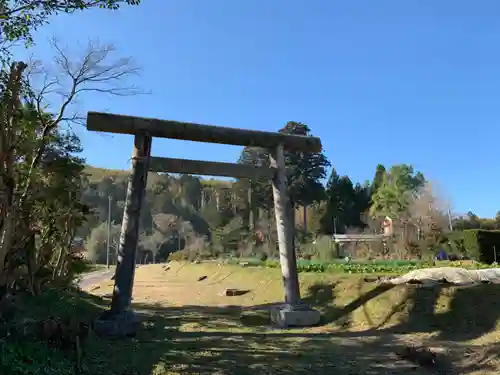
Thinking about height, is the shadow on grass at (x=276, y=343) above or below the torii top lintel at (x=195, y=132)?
below

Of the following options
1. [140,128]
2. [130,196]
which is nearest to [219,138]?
[140,128]

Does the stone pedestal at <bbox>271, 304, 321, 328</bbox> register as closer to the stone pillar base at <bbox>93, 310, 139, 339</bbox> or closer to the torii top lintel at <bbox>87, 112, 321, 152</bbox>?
the stone pillar base at <bbox>93, 310, 139, 339</bbox>

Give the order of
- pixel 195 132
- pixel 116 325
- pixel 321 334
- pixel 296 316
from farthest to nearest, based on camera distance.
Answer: pixel 195 132 < pixel 296 316 < pixel 321 334 < pixel 116 325

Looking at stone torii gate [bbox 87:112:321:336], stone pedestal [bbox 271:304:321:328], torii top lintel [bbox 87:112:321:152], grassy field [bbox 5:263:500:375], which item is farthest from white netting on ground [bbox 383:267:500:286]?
torii top lintel [bbox 87:112:321:152]

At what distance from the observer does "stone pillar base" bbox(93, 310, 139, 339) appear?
6.76 m

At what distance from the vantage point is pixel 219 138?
8.67 meters

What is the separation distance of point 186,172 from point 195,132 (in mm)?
810

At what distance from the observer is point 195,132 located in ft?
27.7

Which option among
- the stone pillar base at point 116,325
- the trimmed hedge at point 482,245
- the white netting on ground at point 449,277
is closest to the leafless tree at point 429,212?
the trimmed hedge at point 482,245

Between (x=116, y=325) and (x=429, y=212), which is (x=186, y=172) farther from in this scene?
(x=429, y=212)

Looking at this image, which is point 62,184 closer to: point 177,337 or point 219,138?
point 219,138

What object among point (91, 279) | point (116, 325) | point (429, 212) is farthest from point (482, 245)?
point (91, 279)

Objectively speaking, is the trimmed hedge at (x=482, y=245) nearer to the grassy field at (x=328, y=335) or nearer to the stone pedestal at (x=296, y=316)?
the grassy field at (x=328, y=335)

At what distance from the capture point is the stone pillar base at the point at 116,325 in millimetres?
6762
